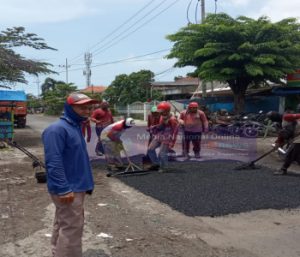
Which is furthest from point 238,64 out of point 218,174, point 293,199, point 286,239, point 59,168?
point 59,168

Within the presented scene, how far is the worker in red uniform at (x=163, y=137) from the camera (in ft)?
33.1

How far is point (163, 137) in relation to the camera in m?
10.2

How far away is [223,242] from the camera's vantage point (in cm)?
531

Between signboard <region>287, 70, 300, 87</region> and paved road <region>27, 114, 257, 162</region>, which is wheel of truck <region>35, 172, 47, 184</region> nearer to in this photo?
paved road <region>27, 114, 257, 162</region>

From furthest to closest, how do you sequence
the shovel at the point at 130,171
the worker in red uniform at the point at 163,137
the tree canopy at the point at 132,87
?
the tree canopy at the point at 132,87 < the worker in red uniform at the point at 163,137 < the shovel at the point at 130,171

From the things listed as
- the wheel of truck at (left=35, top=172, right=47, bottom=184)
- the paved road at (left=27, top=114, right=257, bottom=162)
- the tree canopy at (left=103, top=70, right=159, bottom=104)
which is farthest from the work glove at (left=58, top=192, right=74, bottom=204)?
the tree canopy at (left=103, top=70, right=159, bottom=104)

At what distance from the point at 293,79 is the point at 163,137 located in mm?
15972

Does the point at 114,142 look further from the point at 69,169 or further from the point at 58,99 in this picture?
the point at 58,99

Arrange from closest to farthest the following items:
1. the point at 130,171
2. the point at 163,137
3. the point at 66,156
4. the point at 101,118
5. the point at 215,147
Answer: the point at 66,156
the point at 130,171
the point at 163,137
the point at 101,118
the point at 215,147

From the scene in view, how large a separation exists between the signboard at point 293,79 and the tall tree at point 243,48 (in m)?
1.34

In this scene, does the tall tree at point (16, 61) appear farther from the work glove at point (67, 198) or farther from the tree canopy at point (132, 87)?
the tree canopy at point (132, 87)

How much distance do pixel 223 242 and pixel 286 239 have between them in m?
0.74

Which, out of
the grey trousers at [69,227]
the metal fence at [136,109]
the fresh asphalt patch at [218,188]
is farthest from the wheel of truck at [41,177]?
the metal fence at [136,109]

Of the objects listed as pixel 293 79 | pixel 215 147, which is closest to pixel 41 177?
pixel 215 147
